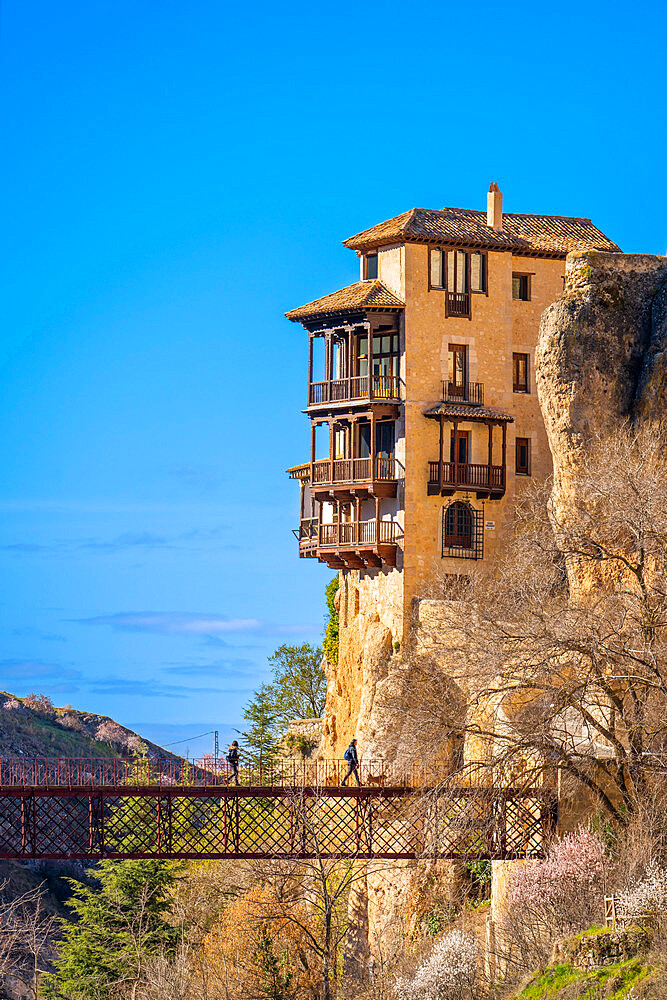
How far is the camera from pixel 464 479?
206ft

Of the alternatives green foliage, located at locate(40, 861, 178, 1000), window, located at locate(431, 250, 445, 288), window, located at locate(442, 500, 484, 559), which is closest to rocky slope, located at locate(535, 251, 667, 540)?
window, located at locate(442, 500, 484, 559)

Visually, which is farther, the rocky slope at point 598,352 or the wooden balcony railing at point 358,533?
the wooden balcony railing at point 358,533

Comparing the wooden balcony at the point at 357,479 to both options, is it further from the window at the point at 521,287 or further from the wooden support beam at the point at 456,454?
the window at the point at 521,287

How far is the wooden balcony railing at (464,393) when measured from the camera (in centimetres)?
6350

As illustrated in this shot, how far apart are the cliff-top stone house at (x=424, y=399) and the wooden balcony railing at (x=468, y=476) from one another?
53 millimetres

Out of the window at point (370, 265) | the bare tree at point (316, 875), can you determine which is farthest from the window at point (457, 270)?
the bare tree at point (316, 875)

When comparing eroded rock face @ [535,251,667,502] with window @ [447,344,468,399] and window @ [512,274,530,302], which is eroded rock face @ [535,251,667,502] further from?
window @ [512,274,530,302]

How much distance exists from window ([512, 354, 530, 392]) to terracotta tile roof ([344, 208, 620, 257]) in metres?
4.54

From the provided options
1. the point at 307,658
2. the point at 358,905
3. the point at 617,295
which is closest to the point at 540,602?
the point at 617,295

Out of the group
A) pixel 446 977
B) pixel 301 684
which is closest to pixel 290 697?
pixel 301 684

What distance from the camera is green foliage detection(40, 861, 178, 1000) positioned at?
51.3 metres

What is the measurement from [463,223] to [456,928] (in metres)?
31.8

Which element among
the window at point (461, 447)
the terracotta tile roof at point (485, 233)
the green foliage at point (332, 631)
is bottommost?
the green foliage at point (332, 631)

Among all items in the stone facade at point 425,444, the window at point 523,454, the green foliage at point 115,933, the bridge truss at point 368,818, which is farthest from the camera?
the window at point 523,454
